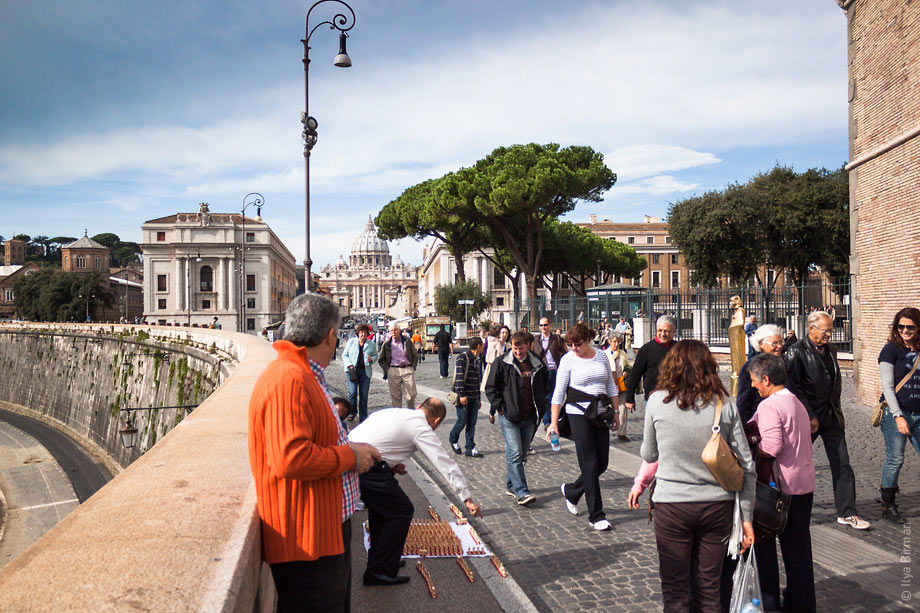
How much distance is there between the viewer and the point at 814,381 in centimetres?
464

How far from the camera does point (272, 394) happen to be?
210 centimetres

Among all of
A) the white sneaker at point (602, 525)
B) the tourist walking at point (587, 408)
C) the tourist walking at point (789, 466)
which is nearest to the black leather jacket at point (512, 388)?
the tourist walking at point (587, 408)

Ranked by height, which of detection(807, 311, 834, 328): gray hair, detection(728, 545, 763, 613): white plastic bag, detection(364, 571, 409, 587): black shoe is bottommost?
detection(364, 571, 409, 587): black shoe

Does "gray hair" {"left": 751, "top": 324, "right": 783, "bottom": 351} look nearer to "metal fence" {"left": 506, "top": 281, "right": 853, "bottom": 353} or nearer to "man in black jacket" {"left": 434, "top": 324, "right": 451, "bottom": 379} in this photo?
"metal fence" {"left": 506, "top": 281, "right": 853, "bottom": 353}

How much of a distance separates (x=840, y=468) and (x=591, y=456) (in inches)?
69.9

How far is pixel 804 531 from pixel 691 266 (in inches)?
1309

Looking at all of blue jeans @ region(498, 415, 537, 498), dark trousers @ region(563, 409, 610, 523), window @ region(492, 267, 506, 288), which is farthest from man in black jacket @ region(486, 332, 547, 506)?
window @ region(492, 267, 506, 288)

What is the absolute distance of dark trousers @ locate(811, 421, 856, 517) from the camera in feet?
15.8

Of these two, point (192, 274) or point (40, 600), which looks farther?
point (192, 274)

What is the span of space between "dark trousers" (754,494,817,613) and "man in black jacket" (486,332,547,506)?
2410 millimetres

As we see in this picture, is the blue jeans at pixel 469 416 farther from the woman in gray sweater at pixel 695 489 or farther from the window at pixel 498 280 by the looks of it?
the window at pixel 498 280

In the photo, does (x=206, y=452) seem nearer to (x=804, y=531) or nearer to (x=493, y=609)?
(x=493, y=609)

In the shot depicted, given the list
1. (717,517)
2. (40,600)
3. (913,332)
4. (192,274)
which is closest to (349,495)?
(40,600)

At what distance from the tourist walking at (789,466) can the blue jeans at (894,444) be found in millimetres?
2076
